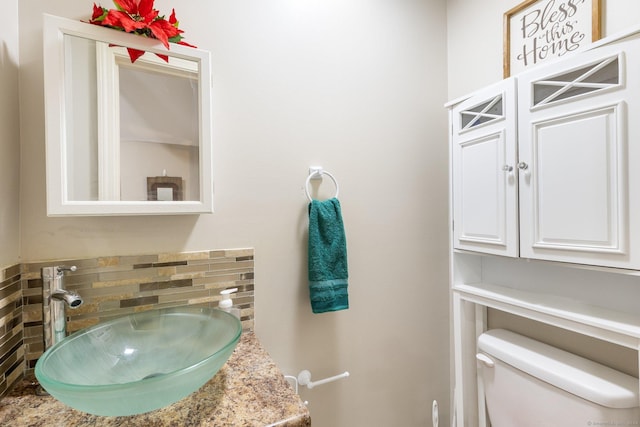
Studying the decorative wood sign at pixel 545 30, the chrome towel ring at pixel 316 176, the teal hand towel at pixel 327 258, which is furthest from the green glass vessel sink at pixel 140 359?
the decorative wood sign at pixel 545 30

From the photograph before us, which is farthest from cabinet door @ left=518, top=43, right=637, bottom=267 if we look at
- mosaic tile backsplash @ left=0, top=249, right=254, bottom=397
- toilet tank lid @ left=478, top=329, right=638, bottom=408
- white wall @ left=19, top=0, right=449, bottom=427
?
mosaic tile backsplash @ left=0, top=249, right=254, bottom=397

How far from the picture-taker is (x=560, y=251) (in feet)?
3.00

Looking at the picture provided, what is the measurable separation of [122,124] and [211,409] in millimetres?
813

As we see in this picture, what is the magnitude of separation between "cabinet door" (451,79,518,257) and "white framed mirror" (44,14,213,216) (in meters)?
1.00

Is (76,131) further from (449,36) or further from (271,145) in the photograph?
(449,36)

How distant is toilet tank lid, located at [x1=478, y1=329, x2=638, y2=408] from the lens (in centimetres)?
84

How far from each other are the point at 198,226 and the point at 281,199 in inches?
12.5

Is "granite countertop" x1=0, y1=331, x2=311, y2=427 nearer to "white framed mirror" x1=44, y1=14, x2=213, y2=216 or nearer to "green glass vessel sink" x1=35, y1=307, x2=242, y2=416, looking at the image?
"green glass vessel sink" x1=35, y1=307, x2=242, y2=416

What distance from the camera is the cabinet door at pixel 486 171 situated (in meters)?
1.04

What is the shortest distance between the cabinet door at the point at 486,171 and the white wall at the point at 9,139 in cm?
149

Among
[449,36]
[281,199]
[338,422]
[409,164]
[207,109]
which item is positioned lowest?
[338,422]

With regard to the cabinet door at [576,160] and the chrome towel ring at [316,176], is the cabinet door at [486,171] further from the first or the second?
the chrome towel ring at [316,176]

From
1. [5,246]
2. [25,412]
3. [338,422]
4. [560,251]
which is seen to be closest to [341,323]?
[338,422]

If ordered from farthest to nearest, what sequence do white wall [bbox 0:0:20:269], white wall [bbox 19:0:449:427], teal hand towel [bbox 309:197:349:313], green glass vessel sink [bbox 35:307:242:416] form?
teal hand towel [bbox 309:197:349:313], white wall [bbox 19:0:449:427], white wall [bbox 0:0:20:269], green glass vessel sink [bbox 35:307:242:416]
